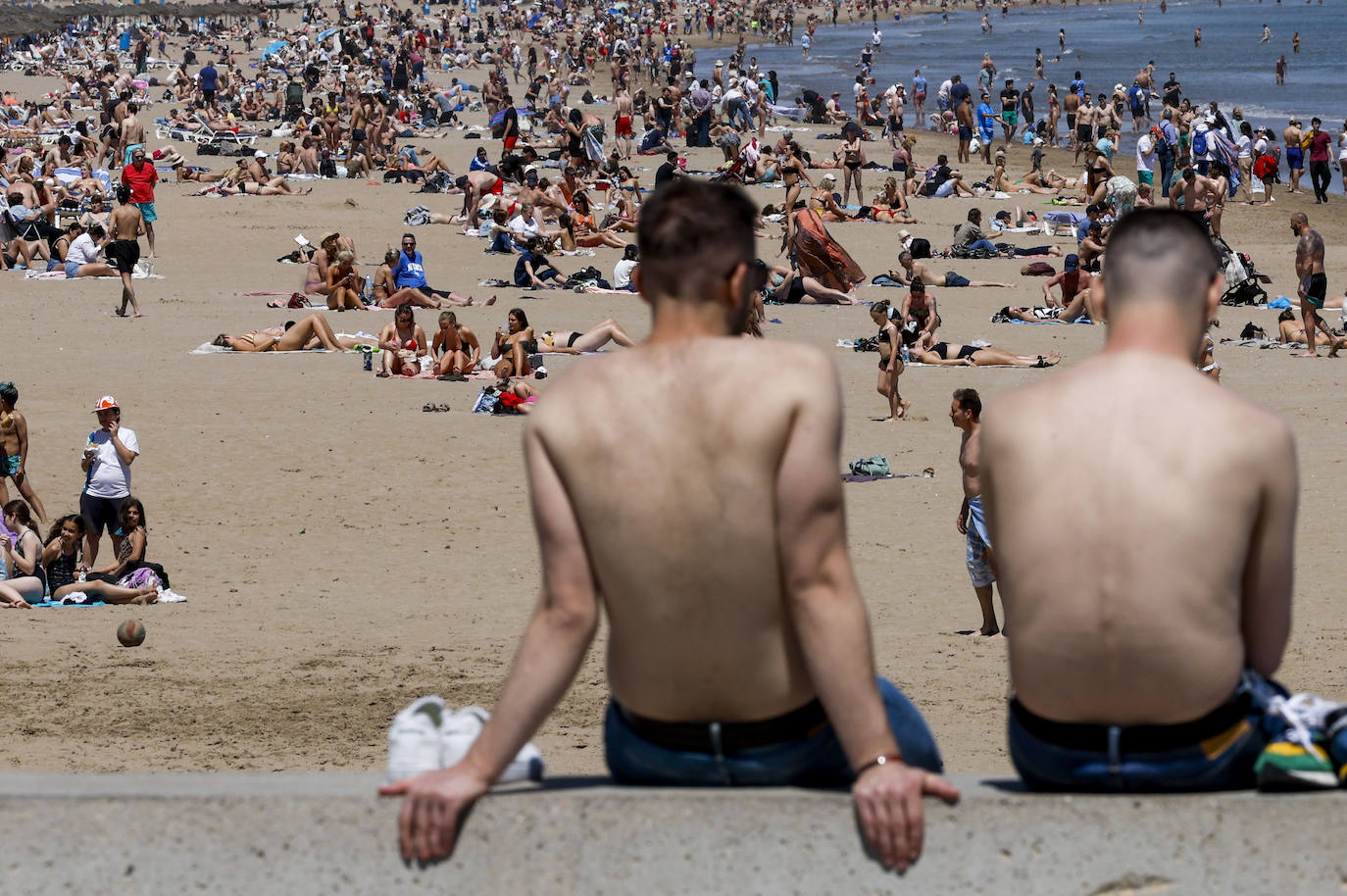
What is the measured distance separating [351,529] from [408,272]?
879cm

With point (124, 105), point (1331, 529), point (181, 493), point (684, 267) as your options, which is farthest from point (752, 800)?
point (124, 105)

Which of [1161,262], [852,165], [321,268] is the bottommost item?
[321,268]

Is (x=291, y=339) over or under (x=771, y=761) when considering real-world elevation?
under

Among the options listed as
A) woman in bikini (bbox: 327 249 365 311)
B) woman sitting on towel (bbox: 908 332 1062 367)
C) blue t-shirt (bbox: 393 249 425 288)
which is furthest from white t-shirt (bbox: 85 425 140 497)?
blue t-shirt (bbox: 393 249 425 288)

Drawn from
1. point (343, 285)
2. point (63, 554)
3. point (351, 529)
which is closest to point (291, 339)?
point (343, 285)

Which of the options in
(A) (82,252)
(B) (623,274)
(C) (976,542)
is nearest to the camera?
(C) (976,542)

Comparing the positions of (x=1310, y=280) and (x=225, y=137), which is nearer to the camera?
(x=1310, y=280)

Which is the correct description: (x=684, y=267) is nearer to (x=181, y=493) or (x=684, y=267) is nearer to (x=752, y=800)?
(x=752, y=800)

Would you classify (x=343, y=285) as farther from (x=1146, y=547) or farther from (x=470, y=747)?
(x=1146, y=547)

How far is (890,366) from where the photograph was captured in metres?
14.0

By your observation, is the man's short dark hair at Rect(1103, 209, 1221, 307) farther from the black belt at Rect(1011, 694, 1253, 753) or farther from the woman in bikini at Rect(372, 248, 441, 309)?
the woman in bikini at Rect(372, 248, 441, 309)

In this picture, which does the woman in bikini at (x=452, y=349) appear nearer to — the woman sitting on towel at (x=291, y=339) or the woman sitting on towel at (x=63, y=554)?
the woman sitting on towel at (x=291, y=339)

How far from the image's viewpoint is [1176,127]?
3077cm

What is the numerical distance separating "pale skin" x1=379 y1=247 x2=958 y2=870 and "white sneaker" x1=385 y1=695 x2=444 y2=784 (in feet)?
0.38
